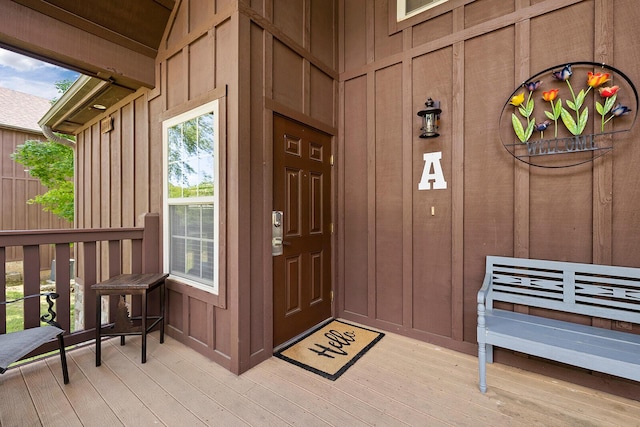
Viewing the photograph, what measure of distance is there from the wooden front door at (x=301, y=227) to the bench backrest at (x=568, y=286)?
159cm

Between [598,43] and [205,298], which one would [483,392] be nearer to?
[205,298]

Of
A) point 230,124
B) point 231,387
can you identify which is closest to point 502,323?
point 231,387

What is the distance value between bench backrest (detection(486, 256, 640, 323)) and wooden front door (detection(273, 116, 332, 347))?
1.59 metres

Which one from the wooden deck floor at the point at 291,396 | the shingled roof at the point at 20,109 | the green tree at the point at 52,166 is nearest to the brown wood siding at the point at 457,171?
the wooden deck floor at the point at 291,396

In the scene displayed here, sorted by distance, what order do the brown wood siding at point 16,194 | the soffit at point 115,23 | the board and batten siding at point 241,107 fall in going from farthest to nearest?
the brown wood siding at point 16,194
the soffit at point 115,23
the board and batten siding at point 241,107

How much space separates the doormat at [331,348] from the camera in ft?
7.16

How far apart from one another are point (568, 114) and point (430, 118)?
0.95 m

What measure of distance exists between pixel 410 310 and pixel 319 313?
95 cm

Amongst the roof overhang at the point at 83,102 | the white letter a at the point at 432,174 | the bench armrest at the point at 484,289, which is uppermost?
the roof overhang at the point at 83,102

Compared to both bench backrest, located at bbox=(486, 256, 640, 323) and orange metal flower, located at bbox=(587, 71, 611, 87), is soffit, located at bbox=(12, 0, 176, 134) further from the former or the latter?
bench backrest, located at bbox=(486, 256, 640, 323)

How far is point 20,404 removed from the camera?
174 cm

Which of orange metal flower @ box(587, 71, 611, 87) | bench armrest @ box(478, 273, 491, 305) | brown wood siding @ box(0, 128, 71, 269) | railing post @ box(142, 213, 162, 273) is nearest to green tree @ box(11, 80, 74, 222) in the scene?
brown wood siding @ box(0, 128, 71, 269)

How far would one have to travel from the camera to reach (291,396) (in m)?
1.84

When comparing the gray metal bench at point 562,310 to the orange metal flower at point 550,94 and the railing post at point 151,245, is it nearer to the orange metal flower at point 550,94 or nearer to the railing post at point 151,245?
the orange metal flower at point 550,94
